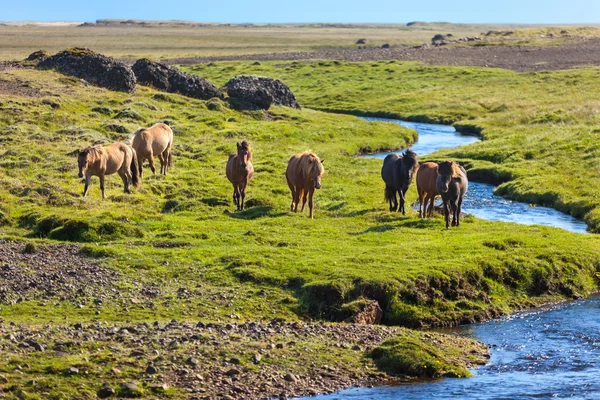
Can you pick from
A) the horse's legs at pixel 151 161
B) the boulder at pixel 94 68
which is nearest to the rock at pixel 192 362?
the horse's legs at pixel 151 161

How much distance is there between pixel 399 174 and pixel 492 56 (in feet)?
240

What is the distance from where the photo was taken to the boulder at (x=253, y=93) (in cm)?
5266

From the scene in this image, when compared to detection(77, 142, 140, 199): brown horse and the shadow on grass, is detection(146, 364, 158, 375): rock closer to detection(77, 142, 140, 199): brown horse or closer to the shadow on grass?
the shadow on grass

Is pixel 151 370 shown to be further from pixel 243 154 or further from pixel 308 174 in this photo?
pixel 243 154

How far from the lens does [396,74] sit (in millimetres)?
83250

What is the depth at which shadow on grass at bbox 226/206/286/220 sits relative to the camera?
28.4 m

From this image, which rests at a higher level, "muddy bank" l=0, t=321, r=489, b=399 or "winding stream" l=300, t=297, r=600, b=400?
"muddy bank" l=0, t=321, r=489, b=399

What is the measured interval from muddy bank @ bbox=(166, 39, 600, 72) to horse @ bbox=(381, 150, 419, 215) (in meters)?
58.4

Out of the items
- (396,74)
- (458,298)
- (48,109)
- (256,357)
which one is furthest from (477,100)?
(256,357)

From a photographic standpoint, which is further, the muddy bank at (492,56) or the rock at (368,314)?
the muddy bank at (492,56)

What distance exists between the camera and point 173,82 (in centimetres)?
5506

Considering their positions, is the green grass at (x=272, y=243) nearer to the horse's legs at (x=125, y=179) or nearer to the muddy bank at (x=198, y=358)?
the horse's legs at (x=125, y=179)

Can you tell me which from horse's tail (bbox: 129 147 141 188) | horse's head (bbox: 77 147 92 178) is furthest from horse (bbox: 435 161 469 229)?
horse's head (bbox: 77 147 92 178)

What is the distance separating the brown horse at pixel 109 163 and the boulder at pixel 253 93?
70.3 ft
